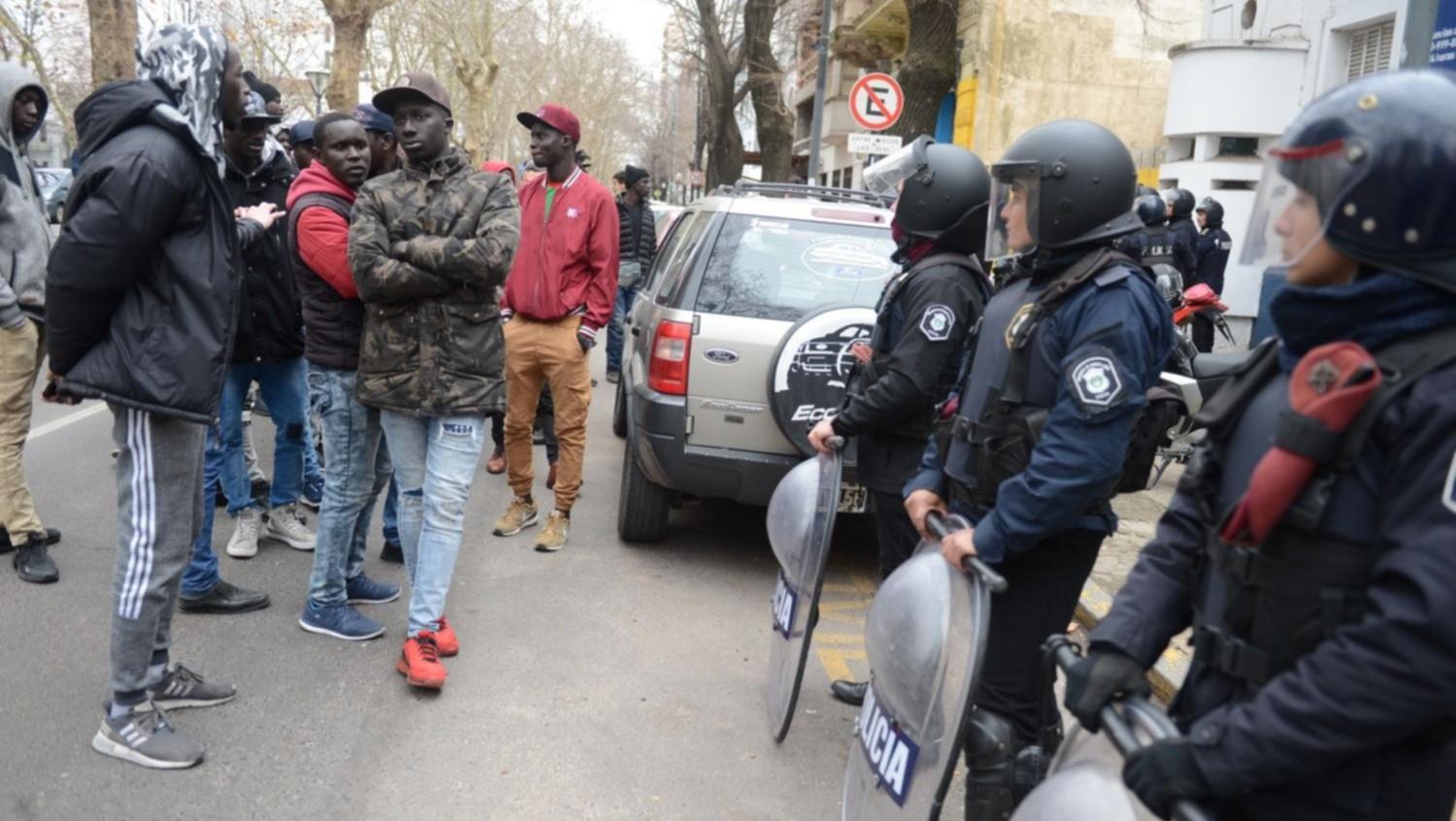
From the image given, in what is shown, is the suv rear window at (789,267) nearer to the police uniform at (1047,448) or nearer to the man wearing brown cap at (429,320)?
the man wearing brown cap at (429,320)

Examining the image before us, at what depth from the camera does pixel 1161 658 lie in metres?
4.04

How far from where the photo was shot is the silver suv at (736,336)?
208 inches

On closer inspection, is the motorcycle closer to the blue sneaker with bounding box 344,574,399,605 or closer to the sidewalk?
the sidewalk

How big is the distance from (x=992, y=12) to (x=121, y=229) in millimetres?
21260

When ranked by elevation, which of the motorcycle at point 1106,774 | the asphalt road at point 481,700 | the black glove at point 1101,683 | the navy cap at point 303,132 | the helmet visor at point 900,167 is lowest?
the asphalt road at point 481,700

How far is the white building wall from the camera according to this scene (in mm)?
13961

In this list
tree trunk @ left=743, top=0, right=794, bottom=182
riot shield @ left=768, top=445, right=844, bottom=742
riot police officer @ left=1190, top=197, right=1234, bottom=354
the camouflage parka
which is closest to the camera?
riot shield @ left=768, top=445, right=844, bottom=742

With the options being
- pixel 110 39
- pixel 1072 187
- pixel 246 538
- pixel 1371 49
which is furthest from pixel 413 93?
pixel 1371 49

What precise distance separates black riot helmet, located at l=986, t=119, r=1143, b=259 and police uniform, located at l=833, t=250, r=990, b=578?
75cm

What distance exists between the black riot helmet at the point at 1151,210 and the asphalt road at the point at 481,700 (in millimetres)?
5325

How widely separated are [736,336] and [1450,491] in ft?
13.0

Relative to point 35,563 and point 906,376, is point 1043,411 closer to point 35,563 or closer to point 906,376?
point 906,376

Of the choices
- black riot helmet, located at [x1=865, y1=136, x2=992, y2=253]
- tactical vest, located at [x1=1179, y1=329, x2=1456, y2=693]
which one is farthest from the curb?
tactical vest, located at [x1=1179, y1=329, x2=1456, y2=693]

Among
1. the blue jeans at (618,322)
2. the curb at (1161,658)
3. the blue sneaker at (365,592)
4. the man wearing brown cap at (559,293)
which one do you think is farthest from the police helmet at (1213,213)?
the blue sneaker at (365,592)
